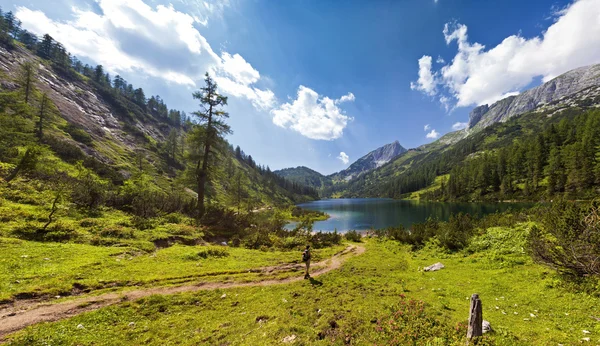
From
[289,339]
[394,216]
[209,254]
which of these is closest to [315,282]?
[289,339]

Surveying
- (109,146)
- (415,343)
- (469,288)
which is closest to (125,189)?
(415,343)

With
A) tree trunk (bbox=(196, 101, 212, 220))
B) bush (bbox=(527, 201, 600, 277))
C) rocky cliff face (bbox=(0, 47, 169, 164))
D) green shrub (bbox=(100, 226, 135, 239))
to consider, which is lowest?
green shrub (bbox=(100, 226, 135, 239))

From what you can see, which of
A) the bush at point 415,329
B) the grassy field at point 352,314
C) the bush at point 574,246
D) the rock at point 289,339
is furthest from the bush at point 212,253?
the bush at point 574,246

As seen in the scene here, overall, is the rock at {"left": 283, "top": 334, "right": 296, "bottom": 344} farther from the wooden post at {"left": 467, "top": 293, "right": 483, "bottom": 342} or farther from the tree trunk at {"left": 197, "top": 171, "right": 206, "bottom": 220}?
the tree trunk at {"left": 197, "top": 171, "right": 206, "bottom": 220}

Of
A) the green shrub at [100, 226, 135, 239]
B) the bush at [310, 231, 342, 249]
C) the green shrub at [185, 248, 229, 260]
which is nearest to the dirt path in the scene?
the green shrub at [185, 248, 229, 260]

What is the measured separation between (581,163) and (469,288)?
11524 cm

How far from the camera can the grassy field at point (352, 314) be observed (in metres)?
7.36

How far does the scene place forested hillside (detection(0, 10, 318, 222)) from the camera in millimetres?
25750

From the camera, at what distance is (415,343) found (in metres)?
6.87

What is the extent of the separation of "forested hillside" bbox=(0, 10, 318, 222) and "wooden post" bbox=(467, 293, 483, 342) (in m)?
27.9

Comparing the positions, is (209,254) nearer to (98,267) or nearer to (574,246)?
(98,267)

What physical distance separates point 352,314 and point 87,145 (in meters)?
97.0

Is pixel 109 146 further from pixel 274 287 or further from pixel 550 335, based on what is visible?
pixel 550 335

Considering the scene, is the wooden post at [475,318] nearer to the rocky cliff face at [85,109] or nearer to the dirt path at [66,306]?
the dirt path at [66,306]
